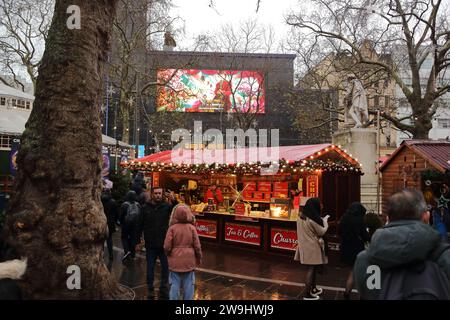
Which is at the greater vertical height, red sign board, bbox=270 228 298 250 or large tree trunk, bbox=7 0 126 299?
large tree trunk, bbox=7 0 126 299

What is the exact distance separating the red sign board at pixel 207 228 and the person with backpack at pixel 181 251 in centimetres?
613

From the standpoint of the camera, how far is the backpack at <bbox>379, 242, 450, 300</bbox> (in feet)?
6.74

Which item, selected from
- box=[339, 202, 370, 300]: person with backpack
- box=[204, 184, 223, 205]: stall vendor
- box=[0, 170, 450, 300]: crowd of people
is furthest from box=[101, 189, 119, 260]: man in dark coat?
box=[339, 202, 370, 300]: person with backpack

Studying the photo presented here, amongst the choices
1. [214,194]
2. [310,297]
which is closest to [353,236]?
[310,297]

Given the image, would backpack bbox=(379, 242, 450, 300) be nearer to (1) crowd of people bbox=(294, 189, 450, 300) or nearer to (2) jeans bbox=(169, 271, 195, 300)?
(1) crowd of people bbox=(294, 189, 450, 300)

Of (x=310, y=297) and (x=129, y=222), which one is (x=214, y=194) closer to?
(x=129, y=222)

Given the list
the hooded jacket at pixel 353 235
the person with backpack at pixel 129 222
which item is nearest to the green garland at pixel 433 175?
the hooded jacket at pixel 353 235

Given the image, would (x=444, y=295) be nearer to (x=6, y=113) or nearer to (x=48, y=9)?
(x=6, y=113)

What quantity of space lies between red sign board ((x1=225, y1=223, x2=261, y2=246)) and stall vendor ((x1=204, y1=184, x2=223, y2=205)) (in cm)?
184

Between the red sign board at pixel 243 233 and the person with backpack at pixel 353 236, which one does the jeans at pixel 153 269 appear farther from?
the red sign board at pixel 243 233

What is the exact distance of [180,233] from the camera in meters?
4.96

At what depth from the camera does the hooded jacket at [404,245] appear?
6.67ft

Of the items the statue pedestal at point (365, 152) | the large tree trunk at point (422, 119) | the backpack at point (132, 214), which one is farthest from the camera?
the large tree trunk at point (422, 119)
